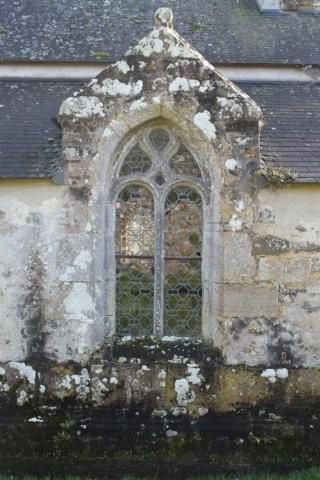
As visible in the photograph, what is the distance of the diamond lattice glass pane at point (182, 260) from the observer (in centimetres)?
652

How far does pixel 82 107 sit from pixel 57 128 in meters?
1.01

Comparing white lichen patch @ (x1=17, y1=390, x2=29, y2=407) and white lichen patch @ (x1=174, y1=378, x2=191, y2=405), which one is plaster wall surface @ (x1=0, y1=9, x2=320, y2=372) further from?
white lichen patch @ (x1=174, y1=378, x2=191, y2=405)

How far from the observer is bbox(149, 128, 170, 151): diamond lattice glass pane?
6.49 meters

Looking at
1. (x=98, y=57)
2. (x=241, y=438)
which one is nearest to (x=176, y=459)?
(x=241, y=438)

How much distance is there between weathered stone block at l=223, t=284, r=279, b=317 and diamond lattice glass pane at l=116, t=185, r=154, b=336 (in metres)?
0.85

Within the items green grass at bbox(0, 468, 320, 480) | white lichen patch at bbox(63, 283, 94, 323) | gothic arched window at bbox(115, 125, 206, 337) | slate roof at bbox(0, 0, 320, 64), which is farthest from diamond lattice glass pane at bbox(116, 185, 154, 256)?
slate roof at bbox(0, 0, 320, 64)

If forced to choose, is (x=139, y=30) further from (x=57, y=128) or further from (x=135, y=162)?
(x=135, y=162)

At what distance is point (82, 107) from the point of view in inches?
240

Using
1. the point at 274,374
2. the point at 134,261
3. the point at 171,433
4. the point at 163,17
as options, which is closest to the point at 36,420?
the point at 171,433

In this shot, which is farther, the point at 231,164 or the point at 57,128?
the point at 57,128

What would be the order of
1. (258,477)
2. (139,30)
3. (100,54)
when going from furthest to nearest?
(139,30) < (100,54) < (258,477)

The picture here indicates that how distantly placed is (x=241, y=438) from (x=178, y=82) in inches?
144

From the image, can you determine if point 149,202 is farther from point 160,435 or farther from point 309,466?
point 309,466

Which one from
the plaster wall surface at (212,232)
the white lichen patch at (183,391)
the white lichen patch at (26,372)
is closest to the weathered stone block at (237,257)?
the plaster wall surface at (212,232)
